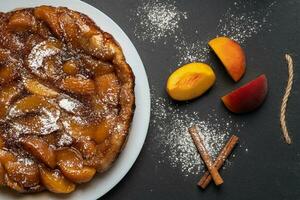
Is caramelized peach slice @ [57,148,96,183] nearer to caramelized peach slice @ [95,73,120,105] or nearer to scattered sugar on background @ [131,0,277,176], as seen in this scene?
caramelized peach slice @ [95,73,120,105]

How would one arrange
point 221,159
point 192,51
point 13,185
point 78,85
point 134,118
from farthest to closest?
1. point 192,51
2. point 221,159
3. point 134,118
4. point 78,85
5. point 13,185

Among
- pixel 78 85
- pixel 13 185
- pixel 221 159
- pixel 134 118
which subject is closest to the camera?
pixel 13 185

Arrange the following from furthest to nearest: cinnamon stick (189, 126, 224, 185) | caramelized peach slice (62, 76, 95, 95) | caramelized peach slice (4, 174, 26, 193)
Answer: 1. cinnamon stick (189, 126, 224, 185)
2. caramelized peach slice (62, 76, 95, 95)
3. caramelized peach slice (4, 174, 26, 193)

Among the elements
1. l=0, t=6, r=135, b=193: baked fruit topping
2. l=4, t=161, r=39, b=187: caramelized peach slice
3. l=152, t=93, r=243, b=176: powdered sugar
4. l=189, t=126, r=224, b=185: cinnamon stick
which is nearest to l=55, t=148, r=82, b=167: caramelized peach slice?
l=0, t=6, r=135, b=193: baked fruit topping

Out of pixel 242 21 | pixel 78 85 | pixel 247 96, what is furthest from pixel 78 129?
pixel 242 21

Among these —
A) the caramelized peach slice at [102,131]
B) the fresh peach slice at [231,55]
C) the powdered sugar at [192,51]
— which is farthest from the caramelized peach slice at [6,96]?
the fresh peach slice at [231,55]

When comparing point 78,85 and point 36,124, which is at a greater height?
point 78,85

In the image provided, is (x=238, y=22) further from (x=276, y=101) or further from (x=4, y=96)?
(x=4, y=96)

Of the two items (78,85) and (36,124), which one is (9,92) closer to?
(36,124)
